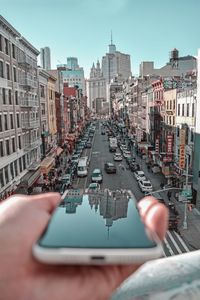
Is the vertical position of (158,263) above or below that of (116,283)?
below

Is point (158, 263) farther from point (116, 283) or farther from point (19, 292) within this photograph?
point (19, 292)

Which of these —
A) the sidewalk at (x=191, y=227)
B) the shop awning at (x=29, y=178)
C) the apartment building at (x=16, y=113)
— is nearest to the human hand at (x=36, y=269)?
the sidewalk at (x=191, y=227)

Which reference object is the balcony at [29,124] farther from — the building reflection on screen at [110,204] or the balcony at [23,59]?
the building reflection on screen at [110,204]

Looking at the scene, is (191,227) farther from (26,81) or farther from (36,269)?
(36,269)

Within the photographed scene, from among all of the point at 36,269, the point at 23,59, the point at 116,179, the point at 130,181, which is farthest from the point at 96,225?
the point at 116,179

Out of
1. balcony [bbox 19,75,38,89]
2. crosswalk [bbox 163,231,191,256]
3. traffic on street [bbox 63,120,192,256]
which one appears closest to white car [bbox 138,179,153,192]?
traffic on street [bbox 63,120,192,256]

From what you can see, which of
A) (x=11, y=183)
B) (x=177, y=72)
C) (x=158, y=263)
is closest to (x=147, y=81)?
(x=177, y=72)
